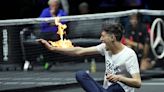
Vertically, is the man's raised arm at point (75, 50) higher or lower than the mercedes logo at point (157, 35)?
higher

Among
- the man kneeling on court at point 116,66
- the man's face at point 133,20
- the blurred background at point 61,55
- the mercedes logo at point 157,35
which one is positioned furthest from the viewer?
the mercedes logo at point 157,35

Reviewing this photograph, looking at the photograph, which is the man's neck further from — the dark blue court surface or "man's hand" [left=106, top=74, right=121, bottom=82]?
the dark blue court surface

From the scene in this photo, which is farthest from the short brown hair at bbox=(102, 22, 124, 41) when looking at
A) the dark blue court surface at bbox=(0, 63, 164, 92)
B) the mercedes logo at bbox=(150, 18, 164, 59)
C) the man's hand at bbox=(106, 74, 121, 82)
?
the mercedes logo at bbox=(150, 18, 164, 59)

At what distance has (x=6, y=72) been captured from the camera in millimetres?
10258

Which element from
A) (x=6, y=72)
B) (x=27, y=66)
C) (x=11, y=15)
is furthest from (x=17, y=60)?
(x=11, y=15)

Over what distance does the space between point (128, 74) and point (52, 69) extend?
5676mm

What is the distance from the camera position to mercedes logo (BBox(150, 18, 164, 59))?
42.2 feet

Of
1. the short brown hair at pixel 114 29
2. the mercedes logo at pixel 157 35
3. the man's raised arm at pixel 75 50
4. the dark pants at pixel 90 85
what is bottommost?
A: the mercedes logo at pixel 157 35

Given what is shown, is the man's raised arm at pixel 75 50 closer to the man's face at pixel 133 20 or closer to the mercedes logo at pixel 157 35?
the man's face at pixel 133 20

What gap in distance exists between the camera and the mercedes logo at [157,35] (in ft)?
42.2

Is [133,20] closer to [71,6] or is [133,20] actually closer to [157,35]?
[157,35]

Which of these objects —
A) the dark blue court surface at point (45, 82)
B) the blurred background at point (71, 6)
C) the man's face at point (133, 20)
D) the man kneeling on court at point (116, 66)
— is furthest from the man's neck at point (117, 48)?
the blurred background at point (71, 6)

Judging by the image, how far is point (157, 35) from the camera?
13.1 meters

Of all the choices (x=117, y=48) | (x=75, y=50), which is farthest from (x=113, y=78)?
(x=75, y=50)
